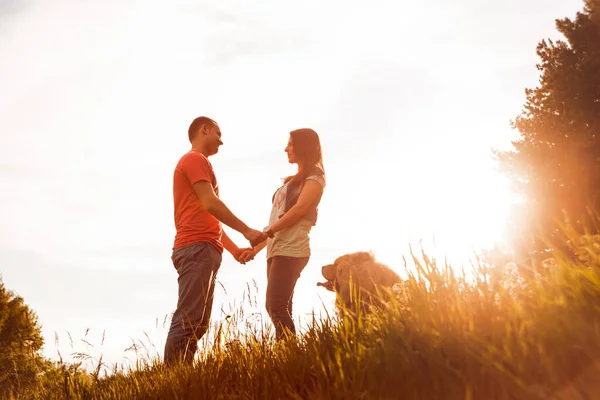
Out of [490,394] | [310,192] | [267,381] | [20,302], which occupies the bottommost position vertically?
[490,394]

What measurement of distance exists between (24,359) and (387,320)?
19.0m

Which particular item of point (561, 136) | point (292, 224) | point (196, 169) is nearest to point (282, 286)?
point (292, 224)

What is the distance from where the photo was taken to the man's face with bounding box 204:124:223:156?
16.5 ft

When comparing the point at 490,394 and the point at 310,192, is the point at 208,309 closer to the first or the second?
the point at 310,192

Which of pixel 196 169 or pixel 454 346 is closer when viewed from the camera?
pixel 454 346

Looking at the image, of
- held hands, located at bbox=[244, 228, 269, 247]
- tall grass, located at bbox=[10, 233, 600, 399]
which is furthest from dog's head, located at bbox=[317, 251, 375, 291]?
tall grass, located at bbox=[10, 233, 600, 399]

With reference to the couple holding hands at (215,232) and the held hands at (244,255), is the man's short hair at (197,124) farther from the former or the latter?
the held hands at (244,255)

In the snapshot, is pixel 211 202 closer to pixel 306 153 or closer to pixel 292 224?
pixel 292 224

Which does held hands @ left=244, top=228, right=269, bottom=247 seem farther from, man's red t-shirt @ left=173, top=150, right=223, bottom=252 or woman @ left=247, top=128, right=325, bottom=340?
man's red t-shirt @ left=173, top=150, right=223, bottom=252

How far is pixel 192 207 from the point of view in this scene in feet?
15.3

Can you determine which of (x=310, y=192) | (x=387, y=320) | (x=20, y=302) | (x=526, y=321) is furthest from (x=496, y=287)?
(x=20, y=302)

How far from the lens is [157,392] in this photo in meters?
3.31

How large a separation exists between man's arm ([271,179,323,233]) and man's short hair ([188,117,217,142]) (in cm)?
114

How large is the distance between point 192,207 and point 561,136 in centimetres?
1318
